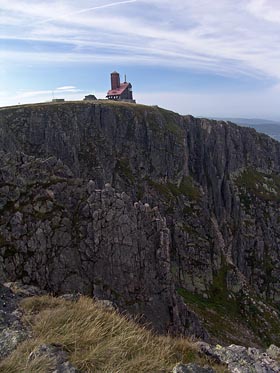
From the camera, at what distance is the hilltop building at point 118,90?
5571 inches

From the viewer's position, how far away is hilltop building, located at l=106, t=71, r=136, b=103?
142 metres

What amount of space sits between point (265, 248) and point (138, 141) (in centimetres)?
4971

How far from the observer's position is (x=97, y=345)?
1018cm

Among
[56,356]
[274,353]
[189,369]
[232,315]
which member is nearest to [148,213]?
[232,315]

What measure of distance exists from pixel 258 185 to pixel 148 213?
3249 inches

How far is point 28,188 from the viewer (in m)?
42.4

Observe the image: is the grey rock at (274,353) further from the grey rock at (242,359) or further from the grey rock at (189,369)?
the grey rock at (189,369)

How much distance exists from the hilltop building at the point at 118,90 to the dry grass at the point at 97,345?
13433 cm

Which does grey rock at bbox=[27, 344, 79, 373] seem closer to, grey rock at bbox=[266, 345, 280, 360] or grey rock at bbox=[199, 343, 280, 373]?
grey rock at bbox=[199, 343, 280, 373]

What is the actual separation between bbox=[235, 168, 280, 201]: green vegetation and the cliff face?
1.56 ft

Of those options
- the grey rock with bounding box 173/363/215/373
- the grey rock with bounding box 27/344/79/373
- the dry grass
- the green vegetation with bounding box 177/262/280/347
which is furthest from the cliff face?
the grey rock with bounding box 173/363/215/373

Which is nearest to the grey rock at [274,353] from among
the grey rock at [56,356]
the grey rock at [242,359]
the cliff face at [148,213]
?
the grey rock at [242,359]

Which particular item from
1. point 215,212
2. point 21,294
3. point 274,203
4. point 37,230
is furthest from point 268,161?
point 21,294

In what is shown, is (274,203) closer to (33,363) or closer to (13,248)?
(13,248)
